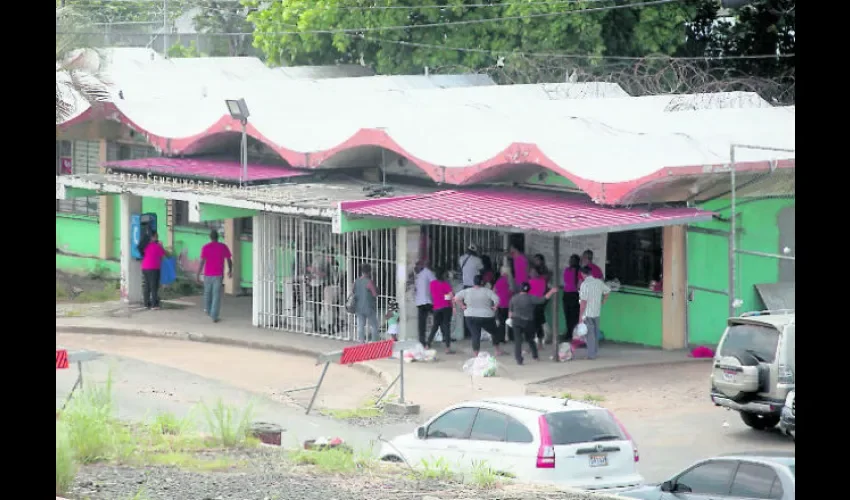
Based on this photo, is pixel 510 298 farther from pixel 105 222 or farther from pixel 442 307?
pixel 105 222

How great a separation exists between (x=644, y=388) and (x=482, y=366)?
237 centimetres

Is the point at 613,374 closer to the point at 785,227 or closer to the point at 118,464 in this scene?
the point at 785,227

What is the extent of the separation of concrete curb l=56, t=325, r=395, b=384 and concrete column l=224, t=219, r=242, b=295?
13.2 feet

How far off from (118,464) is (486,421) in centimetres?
357

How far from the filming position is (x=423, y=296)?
22453 mm

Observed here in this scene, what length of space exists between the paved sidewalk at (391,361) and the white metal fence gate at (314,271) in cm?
40

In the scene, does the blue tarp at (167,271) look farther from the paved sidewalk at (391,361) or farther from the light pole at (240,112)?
the light pole at (240,112)

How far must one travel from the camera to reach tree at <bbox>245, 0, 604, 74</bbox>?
119 feet

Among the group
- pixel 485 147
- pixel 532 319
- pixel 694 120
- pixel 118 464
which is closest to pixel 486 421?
pixel 118 464

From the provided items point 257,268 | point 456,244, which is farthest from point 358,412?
point 257,268

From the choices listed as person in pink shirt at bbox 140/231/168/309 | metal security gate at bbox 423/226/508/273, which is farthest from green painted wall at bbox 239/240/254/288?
metal security gate at bbox 423/226/508/273

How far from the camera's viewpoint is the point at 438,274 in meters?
22.8
